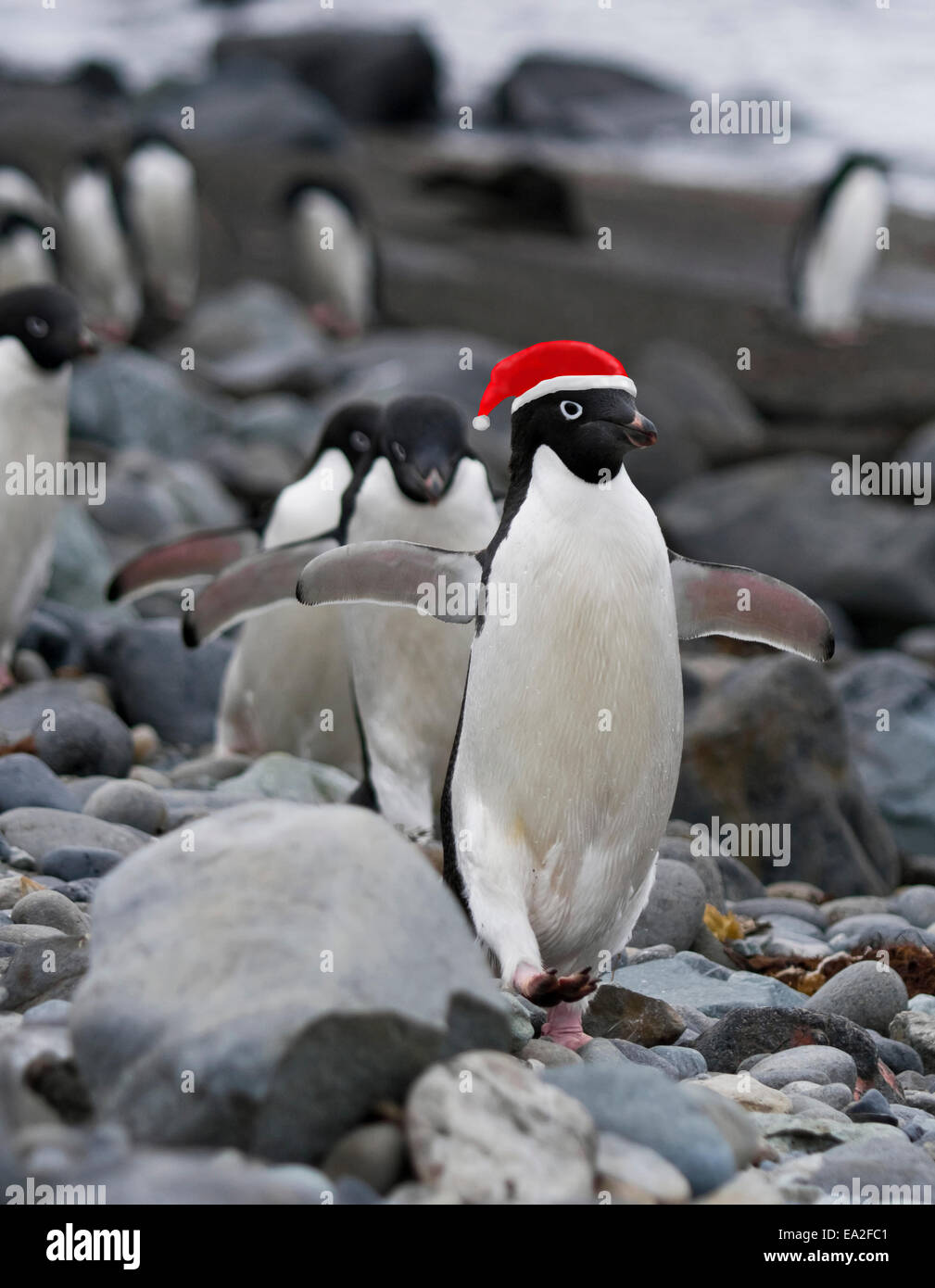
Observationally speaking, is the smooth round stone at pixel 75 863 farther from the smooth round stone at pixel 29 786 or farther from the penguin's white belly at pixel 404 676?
the penguin's white belly at pixel 404 676

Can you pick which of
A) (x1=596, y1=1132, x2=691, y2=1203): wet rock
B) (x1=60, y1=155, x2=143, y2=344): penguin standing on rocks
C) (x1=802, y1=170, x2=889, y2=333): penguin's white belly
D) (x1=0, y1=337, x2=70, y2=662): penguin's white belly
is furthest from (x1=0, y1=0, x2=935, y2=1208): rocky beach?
(x1=802, y1=170, x2=889, y2=333): penguin's white belly

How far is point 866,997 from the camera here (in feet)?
12.9

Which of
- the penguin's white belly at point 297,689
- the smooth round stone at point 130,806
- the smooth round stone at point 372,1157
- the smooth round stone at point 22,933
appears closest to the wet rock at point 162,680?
the penguin's white belly at point 297,689

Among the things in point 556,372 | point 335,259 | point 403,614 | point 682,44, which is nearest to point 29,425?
point 403,614

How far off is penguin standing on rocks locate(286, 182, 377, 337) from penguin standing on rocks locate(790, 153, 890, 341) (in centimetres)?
456

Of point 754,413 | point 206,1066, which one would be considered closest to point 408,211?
point 754,413

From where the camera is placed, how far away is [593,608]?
3389 mm

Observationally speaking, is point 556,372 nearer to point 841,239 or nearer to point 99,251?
point 99,251

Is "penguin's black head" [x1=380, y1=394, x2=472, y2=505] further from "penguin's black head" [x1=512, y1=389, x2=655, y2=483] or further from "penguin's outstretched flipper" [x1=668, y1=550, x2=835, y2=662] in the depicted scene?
"penguin's black head" [x1=512, y1=389, x2=655, y2=483]

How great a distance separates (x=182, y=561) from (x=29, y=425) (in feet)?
3.34
